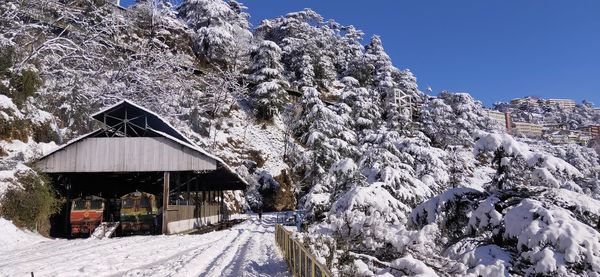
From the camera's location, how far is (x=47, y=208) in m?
20.6

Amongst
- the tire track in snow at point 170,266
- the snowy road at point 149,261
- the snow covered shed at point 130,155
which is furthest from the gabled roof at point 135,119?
the tire track in snow at point 170,266

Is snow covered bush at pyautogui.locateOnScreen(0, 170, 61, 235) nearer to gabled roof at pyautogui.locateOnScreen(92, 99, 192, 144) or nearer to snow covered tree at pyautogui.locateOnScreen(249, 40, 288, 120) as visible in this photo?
gabled roof at pyautogui.locateOnScreen(92, 99, 192, 144)

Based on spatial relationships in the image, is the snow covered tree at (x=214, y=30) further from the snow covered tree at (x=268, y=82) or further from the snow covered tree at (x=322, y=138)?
the snow covered tree at (x=322, y=138)

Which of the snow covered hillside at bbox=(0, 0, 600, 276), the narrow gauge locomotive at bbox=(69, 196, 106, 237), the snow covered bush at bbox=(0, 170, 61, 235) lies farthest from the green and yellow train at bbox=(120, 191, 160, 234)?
the snow covered bush at bbox=(0, 170, 61, 235)

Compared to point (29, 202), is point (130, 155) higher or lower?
higher

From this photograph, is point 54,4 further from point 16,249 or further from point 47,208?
point 16,249

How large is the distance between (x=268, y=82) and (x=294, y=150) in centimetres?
954

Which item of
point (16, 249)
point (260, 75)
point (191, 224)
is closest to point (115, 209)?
point (191, 224)

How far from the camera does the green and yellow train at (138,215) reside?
24109mm

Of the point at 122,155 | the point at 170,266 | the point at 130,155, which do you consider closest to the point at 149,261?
the point at 170,266

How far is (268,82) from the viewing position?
55250 mm

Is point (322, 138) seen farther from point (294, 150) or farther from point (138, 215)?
point (294, 150)

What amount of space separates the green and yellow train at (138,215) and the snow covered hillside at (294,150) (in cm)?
361

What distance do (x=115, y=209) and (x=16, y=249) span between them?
13318 mm
